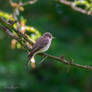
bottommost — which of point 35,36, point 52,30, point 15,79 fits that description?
point 15,79

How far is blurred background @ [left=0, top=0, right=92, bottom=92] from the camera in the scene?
8094 mm

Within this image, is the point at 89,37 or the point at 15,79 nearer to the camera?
the point at 15,79

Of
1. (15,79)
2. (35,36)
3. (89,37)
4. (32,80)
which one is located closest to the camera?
(35,36)

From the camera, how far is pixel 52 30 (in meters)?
9.34

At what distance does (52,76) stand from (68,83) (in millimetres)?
483

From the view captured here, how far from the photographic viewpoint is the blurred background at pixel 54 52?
26.6 ft

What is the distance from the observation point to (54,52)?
795cm

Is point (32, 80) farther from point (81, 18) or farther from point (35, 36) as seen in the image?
point (35, 36)

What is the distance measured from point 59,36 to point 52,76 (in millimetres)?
1134

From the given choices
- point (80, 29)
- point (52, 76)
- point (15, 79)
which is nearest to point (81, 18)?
point (80, 29)

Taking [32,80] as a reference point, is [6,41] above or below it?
above

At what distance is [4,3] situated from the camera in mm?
10281

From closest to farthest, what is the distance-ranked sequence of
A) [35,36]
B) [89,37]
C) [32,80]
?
1. [35,36]
2. [32,80]
3. [89,37]

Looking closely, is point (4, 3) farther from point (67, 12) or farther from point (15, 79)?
point (15, 79)
